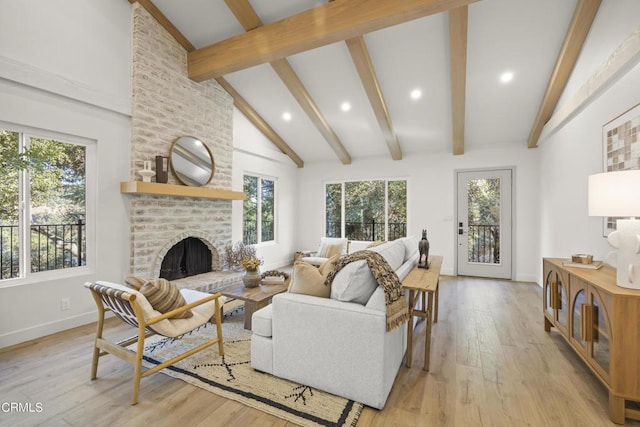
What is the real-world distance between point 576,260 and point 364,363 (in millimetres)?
2252

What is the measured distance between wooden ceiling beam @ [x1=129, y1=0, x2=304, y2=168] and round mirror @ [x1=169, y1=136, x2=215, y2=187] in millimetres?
1301

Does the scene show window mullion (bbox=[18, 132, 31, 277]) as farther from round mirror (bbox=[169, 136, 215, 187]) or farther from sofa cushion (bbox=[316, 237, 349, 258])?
sofa cushion (bbox=[316, 237, 349, 258])

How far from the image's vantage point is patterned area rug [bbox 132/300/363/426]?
181cm

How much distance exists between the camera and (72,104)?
3129 mm

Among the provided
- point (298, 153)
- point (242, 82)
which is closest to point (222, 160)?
point (242, 82)

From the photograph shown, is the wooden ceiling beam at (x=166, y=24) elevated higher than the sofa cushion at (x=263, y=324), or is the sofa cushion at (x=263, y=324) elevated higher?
the wooden ceiling beam at (x=166, y=24)

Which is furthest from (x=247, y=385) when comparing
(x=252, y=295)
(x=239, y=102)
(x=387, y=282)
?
(x=239, y=102)

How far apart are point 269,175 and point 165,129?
264cm

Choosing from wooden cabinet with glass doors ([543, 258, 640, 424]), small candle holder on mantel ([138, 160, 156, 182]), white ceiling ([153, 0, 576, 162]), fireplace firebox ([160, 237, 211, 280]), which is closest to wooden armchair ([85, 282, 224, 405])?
small candle holder on mantel ([138, 160, 156, 182])

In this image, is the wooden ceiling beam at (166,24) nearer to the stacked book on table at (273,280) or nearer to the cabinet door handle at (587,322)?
the stacked book on table at (273,280)

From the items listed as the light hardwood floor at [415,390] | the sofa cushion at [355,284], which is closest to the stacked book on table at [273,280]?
the light hardwood floor at [415,390]

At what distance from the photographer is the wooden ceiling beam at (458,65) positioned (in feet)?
10.2

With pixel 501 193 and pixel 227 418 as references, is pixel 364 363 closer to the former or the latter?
pixel 227 418

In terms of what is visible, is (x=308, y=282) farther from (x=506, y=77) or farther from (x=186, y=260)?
(x=506, y=77)
